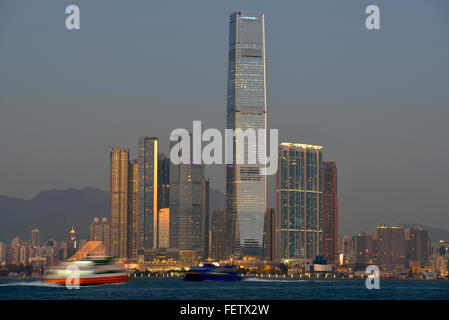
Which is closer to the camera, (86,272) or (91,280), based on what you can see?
(86,272)

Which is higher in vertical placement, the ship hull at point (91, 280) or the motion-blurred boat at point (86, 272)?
the motion-blurred boat at point (86, 272)

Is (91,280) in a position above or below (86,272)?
below

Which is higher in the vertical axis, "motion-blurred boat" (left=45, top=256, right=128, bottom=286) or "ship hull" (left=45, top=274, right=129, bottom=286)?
"motion-blurred boat" (left=45, top=256, right=128, bottom=286)

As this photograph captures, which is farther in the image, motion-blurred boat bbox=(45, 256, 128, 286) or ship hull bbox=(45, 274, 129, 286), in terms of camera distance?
ship hull bbox=(45, 274, 129, 286)

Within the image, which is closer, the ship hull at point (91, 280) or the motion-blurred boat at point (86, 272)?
the motion-blurred boat at point (86, 272)
